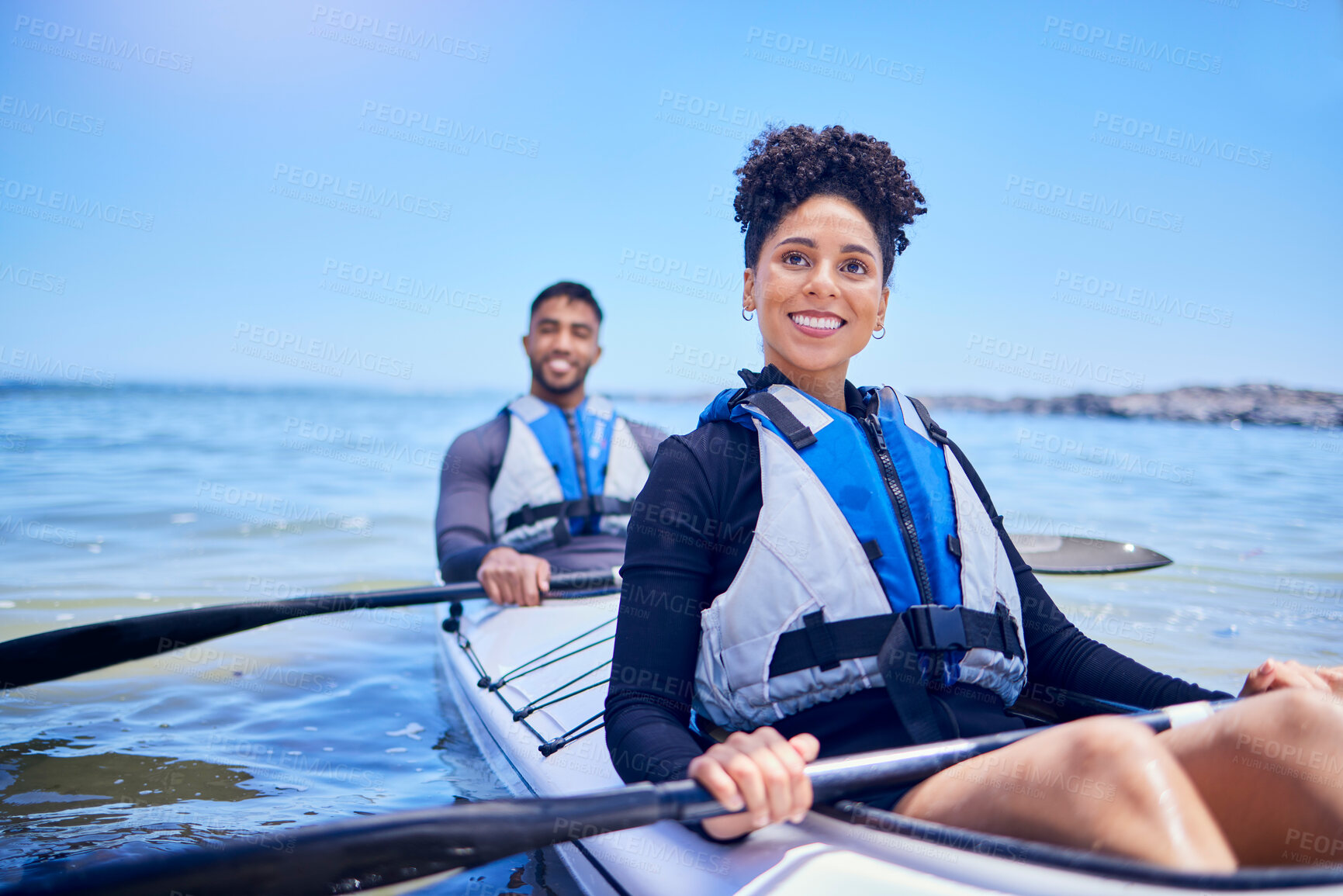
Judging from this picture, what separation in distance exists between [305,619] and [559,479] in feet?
6.95

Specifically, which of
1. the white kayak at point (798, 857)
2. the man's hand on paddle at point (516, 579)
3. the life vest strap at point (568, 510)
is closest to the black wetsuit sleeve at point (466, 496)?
the life vest strap at point (568, 510)

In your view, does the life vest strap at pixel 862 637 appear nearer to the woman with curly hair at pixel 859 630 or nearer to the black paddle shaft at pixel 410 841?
the woman with curly hair at pixel 859 630

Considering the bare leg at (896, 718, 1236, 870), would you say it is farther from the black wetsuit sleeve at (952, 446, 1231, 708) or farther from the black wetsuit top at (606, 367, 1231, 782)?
the black wetsuit sleeve at (952, 446, 1231, 708)

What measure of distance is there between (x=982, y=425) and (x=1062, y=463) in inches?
621

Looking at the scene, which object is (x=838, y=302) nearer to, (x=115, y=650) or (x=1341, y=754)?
(x=1341, y=754)

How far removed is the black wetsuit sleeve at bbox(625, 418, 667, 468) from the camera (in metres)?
4.10

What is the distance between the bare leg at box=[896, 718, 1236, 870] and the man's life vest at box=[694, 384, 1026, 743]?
8.0 inches

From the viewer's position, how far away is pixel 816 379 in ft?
5.55

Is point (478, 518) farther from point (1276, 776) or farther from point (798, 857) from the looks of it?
point (1276, 776)

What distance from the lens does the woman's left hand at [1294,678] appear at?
4.81 ft

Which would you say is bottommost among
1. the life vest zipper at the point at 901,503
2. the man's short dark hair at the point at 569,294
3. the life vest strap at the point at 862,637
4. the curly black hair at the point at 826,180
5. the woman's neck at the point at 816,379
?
the life vest strap at the point at 862,637

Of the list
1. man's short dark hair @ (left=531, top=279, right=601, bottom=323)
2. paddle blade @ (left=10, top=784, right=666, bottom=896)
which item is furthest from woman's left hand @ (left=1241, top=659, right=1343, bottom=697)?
man's short dark hair @ (left=531, top=279, right=601, bottom=323)

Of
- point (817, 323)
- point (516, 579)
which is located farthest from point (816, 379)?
point (516, 579)

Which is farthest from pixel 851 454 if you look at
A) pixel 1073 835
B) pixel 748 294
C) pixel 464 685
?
pixel 464 685
